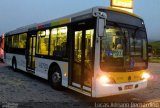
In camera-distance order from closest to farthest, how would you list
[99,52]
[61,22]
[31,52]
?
1. [99,52]
2. [61,22]
3. [31,52]

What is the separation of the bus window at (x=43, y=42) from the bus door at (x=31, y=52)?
885 millimetres

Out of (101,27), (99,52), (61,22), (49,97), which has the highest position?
(61,22)

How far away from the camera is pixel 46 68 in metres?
14.1

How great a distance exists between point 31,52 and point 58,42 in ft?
13.0

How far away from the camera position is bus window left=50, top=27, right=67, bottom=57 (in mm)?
12344

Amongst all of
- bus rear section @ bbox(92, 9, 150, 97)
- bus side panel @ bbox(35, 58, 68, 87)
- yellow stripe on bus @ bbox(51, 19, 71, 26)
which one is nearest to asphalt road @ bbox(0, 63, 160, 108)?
bus side panel @ bbox(35, 58, 68, 87)

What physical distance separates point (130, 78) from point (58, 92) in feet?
10.1

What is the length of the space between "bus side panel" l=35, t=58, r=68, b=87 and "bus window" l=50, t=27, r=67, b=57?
0.36m

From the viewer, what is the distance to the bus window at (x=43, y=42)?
559 inches

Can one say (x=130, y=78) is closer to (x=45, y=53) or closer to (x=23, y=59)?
(x=45, y=53)

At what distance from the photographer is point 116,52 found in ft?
33.9

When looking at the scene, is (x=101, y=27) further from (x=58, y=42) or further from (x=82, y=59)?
(x=58, y=42)

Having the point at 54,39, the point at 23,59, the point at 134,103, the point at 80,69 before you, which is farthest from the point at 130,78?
the point at 23,59

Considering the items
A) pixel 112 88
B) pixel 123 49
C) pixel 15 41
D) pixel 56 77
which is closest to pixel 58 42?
pixel 56 77
